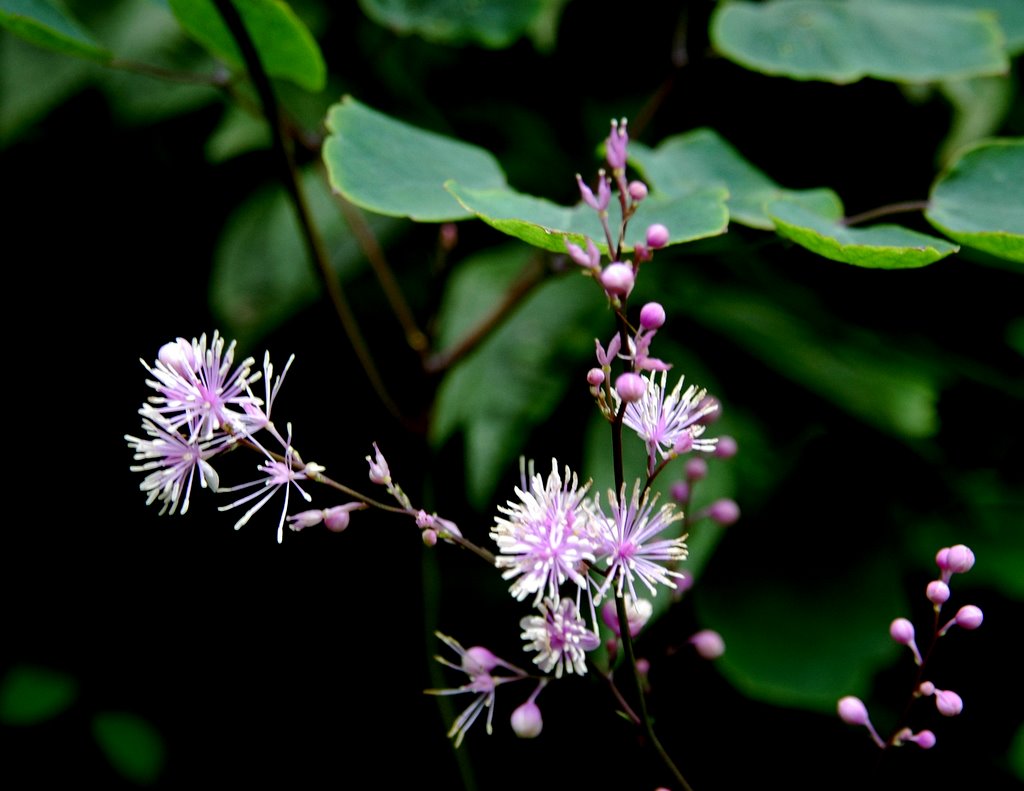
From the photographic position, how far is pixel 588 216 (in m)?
0.51

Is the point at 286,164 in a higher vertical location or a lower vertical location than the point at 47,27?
lower

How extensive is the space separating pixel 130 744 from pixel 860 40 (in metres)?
1.14

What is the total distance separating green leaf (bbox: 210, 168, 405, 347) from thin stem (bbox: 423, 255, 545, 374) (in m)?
0.22

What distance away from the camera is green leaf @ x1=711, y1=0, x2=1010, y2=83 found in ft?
2.25

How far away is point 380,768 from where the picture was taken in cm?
98

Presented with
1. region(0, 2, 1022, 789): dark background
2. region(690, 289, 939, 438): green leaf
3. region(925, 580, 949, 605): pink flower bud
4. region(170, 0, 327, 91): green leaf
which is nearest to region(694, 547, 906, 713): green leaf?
region(0, 2, 1022, 789): dark background

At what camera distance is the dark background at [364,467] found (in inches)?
35.1

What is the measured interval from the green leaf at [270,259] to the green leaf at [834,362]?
41 centimetres

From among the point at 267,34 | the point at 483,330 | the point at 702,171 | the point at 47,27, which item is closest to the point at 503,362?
the point at 483,330

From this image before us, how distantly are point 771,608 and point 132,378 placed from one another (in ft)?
2.67

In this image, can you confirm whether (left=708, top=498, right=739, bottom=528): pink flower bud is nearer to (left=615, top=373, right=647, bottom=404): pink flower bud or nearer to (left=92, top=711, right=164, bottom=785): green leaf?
(left=615, top=373, right=647, bottom=404): pink flower bud

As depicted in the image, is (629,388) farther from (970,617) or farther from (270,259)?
(270,259)

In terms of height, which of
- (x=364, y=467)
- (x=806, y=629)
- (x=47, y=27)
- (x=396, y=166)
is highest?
(x=47, y=27)

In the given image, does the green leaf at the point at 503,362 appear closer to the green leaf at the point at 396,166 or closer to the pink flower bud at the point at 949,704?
the green leaf at the point at 396,166
